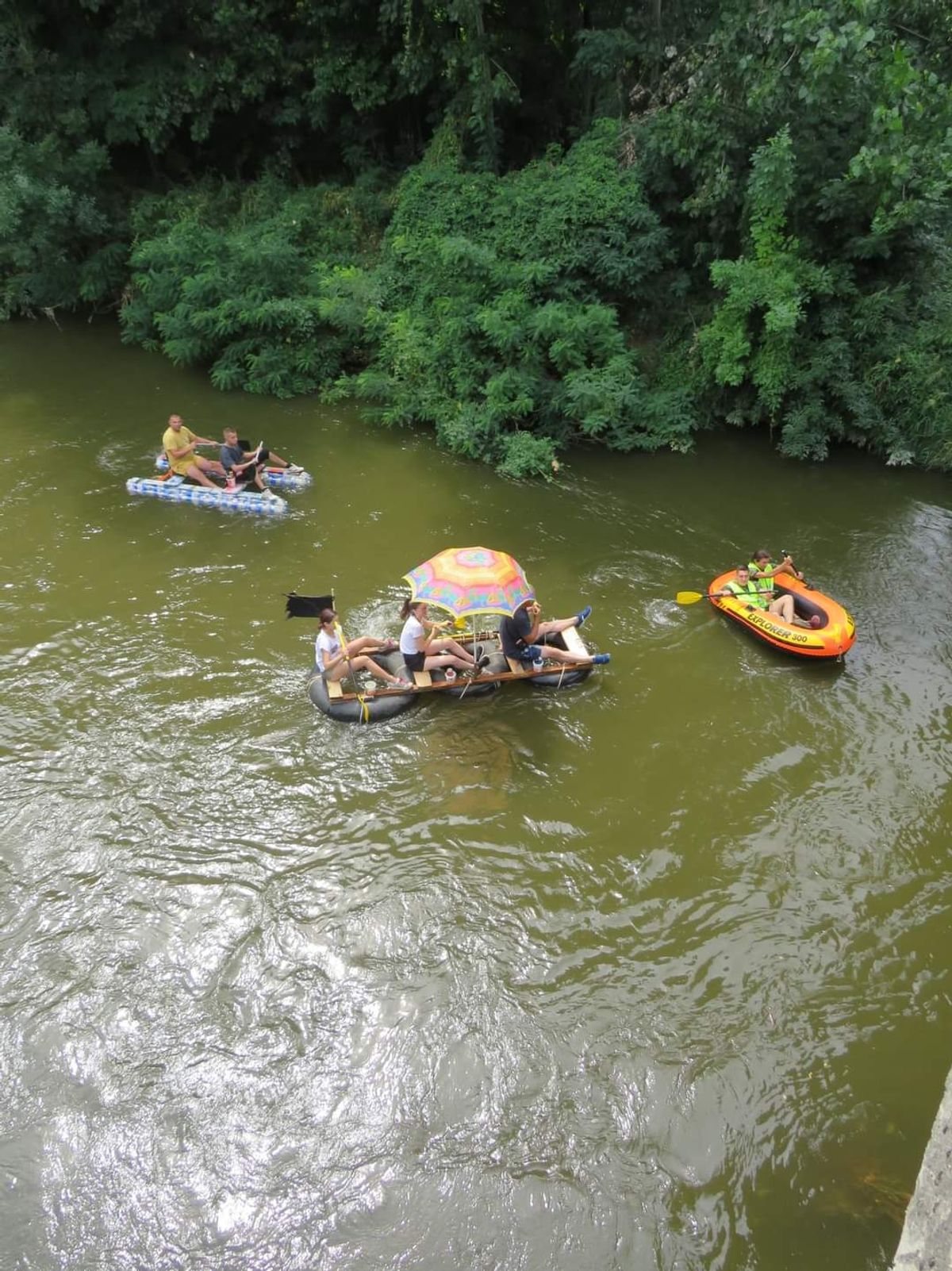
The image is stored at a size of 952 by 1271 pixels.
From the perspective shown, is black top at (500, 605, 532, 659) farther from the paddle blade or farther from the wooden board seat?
the paddle blade

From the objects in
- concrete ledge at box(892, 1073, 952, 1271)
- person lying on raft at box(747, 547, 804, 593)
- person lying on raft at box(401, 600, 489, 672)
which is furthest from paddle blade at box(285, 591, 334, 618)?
concrete ledge at box(892, 1073, 952, 1271)

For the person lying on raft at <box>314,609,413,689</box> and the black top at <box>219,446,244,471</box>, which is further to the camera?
the black top at <box>219,446,244,471</box>

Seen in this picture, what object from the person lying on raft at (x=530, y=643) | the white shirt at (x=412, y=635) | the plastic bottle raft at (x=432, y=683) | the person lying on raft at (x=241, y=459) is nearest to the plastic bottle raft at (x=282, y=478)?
the person lying on raft at (x=241, y=459)

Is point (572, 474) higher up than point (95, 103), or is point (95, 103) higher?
point (95, 103)

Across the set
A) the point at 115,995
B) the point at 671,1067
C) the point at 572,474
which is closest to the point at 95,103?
the point at 572,474

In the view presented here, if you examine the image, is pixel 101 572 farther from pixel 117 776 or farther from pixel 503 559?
pixel 503 559

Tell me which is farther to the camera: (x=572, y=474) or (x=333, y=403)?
(x=333, y=403)

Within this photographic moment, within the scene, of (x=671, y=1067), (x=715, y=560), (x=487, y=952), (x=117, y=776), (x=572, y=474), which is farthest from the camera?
(x=572, y=474)

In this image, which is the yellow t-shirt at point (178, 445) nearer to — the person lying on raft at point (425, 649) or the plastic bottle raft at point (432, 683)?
the plastic bottle raft at point (432, 683)
